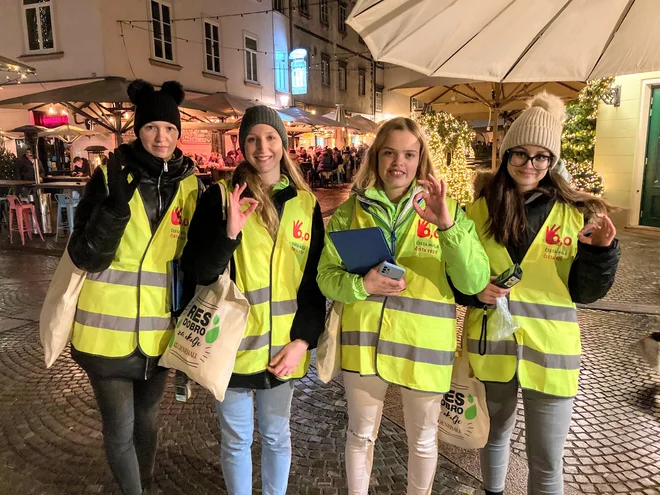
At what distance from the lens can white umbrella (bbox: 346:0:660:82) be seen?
7.11 feet

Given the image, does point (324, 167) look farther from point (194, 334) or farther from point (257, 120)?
point (194, 334)

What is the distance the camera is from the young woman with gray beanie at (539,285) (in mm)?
2018

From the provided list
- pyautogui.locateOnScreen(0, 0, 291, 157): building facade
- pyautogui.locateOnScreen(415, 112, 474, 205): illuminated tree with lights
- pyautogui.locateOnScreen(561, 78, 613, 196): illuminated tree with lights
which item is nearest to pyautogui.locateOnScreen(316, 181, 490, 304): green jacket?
pyautogui.locateOnScreen(415, 112, 474, 205): illuminated tree with lights

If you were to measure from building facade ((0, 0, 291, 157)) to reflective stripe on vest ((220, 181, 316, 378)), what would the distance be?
526 inches

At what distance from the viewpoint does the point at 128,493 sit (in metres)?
2.38

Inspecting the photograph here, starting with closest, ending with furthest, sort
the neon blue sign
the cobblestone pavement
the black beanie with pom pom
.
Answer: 1. the black beanie with pom pom
2. the cobblestone pavement
3. the neon blue sign

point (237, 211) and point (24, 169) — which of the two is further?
point (24, 169)

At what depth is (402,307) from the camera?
2.11 m

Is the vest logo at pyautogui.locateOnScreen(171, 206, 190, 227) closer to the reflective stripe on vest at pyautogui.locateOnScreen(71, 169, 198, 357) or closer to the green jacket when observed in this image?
the reflective stripe on vest at pyautogui.locateOnScreen(71, 169, 198, 357)

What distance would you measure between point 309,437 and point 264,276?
1663mm

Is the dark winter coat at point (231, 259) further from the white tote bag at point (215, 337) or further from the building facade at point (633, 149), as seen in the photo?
the building facade at point (633, 149)

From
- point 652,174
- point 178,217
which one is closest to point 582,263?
point 178,217

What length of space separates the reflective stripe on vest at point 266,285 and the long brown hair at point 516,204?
908 mm

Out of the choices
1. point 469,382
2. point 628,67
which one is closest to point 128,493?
point 469,382
